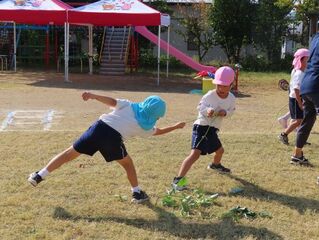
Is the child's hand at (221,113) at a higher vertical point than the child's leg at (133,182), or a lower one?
higher

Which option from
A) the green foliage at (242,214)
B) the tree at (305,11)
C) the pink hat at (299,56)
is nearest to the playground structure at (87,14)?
the pink hat at (299,56)

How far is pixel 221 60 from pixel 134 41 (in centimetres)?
661

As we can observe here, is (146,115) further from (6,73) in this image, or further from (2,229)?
(6,73)

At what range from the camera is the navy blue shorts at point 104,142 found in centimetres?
434

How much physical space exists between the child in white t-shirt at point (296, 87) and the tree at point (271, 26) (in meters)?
16.8

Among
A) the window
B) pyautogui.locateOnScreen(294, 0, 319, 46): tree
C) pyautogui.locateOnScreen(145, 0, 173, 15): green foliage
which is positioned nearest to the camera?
pyautogui.locateOnScreen(294, 0, 319, 46): tree

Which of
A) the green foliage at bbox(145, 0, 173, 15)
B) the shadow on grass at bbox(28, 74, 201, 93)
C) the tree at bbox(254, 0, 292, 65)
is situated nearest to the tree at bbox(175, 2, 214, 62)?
the green foliage at bbox(145, 0, 173, 15)

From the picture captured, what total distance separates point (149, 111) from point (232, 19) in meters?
19.8

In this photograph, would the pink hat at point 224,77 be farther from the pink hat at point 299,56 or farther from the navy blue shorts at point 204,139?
the pink hat at point 299,56

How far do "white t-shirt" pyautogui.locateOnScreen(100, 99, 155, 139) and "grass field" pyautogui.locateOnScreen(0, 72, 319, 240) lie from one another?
2.11 feet

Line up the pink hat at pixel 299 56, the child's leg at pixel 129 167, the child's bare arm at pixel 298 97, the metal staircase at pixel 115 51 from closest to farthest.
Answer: the child's leg at pixel 129 167 < the child's bare arm at pixel 298 97 < the pink hat at pixel 299 56 < the metal staircase at pixel 115 51

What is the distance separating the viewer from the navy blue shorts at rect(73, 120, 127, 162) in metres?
4.34

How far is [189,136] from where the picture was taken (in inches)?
291

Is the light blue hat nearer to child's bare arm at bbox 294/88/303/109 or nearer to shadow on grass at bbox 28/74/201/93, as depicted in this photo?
child's bare arm at bbox 294/88/303/109
